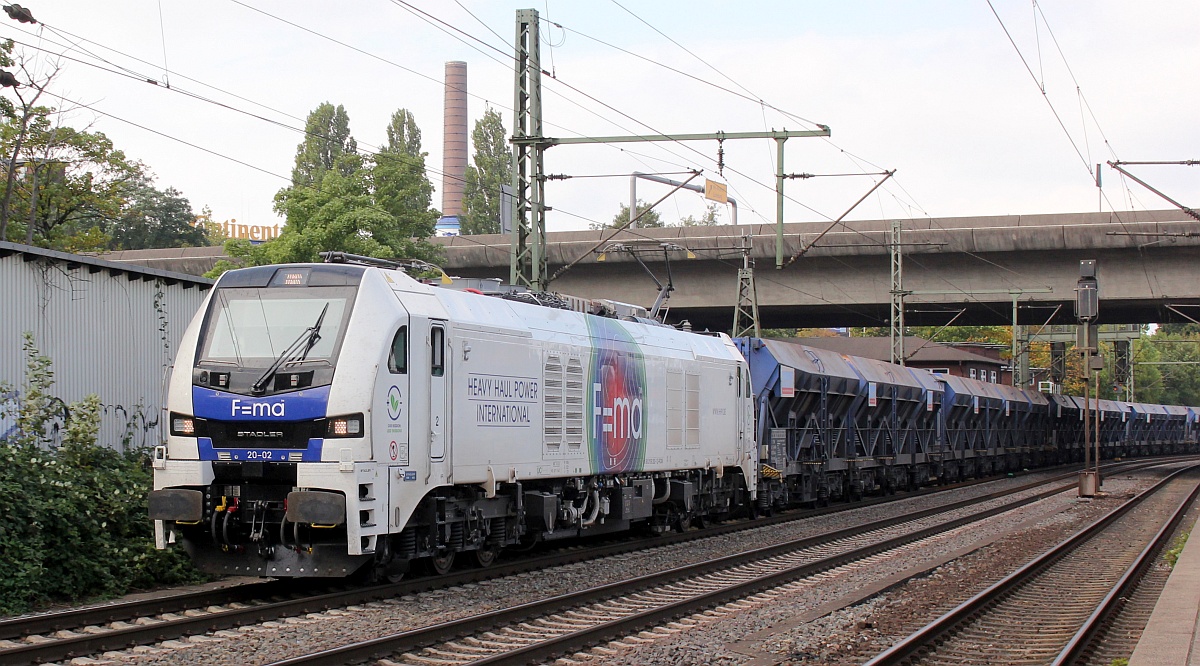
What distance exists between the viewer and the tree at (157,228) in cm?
8881

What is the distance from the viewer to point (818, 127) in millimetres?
22719

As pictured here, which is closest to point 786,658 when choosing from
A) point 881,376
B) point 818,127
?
point 818,127

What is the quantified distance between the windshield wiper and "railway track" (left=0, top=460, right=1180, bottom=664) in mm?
2147

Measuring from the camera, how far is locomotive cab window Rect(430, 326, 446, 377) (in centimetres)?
1304

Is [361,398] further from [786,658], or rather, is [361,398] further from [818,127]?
[818,127]

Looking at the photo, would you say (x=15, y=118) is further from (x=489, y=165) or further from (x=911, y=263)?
(x=489, y=165)

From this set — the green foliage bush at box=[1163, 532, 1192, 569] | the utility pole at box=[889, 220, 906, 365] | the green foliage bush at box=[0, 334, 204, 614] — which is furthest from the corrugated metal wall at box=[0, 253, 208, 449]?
the utility pole at box=[889, 220, 906, 365]

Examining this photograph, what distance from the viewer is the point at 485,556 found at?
15164mm

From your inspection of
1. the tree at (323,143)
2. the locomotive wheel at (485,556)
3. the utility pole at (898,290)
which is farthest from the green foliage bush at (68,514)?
the tree at (323,143)

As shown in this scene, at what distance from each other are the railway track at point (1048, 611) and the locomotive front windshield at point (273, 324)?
6.23 metres

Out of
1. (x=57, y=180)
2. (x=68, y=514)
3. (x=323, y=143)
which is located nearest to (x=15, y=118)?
(x=57, y=180)

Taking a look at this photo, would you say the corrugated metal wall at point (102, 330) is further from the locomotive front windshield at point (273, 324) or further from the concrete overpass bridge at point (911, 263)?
the concrete overpass bridge at point (911, 263)

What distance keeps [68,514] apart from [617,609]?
5746 mm

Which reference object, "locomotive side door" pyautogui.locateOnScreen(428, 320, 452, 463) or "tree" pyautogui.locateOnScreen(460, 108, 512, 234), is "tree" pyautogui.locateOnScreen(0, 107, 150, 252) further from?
"tree" pyautogui.locateOnScreen(460, 108, 512, 234)
